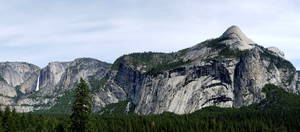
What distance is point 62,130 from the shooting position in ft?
247

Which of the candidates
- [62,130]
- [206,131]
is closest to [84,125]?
[62,130]

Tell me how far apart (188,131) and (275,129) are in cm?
3753

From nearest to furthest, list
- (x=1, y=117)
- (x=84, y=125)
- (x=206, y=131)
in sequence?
(x=84, y=125)
(x=1, y=117)
(x=206, y=131)

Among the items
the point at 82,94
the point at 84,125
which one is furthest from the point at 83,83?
the point at 84,125

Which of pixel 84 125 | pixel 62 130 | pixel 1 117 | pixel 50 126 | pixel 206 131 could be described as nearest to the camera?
pixel 84 125

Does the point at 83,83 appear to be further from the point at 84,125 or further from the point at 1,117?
the point at 1,117

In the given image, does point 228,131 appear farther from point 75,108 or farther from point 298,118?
point 75,108

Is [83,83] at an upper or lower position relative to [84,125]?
upper

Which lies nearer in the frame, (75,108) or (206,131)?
(75,108)

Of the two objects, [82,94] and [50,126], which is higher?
[82,94]

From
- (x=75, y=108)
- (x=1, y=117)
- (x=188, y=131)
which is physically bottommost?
(x=188, y=131)

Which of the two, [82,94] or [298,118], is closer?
[82,94]

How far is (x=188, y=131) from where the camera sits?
192 m

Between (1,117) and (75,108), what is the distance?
6257 cm
